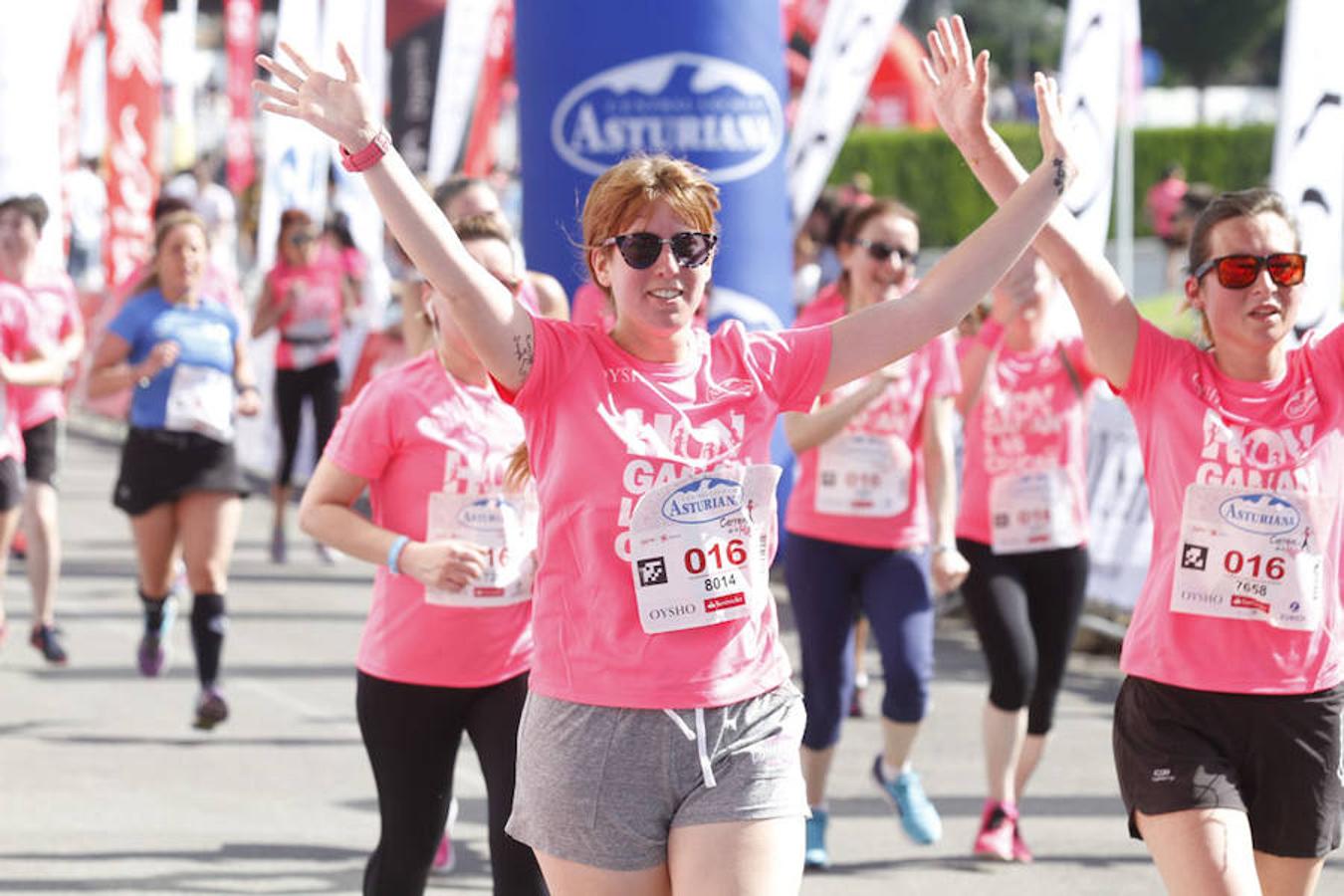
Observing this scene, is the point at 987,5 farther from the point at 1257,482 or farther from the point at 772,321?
the point at 1257,482

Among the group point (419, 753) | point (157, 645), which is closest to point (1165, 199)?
point (157, 645)

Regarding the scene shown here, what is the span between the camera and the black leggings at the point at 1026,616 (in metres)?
7.12

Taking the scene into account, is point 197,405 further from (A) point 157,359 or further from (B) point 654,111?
(B) point 654,111

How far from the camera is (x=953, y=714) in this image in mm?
9539

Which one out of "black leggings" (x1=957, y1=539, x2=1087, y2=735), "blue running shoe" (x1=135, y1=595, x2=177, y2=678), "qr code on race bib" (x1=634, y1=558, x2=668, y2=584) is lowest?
"blue running shoe" (x1=135, y1=595, x2=177, y2=678)

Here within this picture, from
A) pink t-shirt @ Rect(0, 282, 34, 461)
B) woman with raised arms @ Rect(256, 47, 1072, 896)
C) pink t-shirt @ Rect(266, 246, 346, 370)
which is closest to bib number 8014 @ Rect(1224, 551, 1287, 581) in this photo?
woman with raised arms @ Rect(256, 47, 1072, 896)

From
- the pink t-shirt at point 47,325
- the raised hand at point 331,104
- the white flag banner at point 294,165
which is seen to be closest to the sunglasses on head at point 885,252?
the raised hand at point 331,104

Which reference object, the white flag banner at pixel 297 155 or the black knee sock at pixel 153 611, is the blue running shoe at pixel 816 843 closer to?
the black knee sock at pixel 153 611

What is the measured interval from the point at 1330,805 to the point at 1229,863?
34 cm

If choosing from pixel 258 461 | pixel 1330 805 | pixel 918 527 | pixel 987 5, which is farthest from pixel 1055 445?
pixel 987 5

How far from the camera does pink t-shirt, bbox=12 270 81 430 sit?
31.5 feet

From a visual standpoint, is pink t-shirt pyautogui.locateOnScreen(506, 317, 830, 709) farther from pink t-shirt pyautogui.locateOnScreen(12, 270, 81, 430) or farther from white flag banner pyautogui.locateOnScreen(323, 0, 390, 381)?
white flag banner pyautogui.locateOnScreen(323, 0, 390, 381)

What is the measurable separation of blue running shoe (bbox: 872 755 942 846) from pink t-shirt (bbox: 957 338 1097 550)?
814 mm

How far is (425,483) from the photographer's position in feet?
17.1
